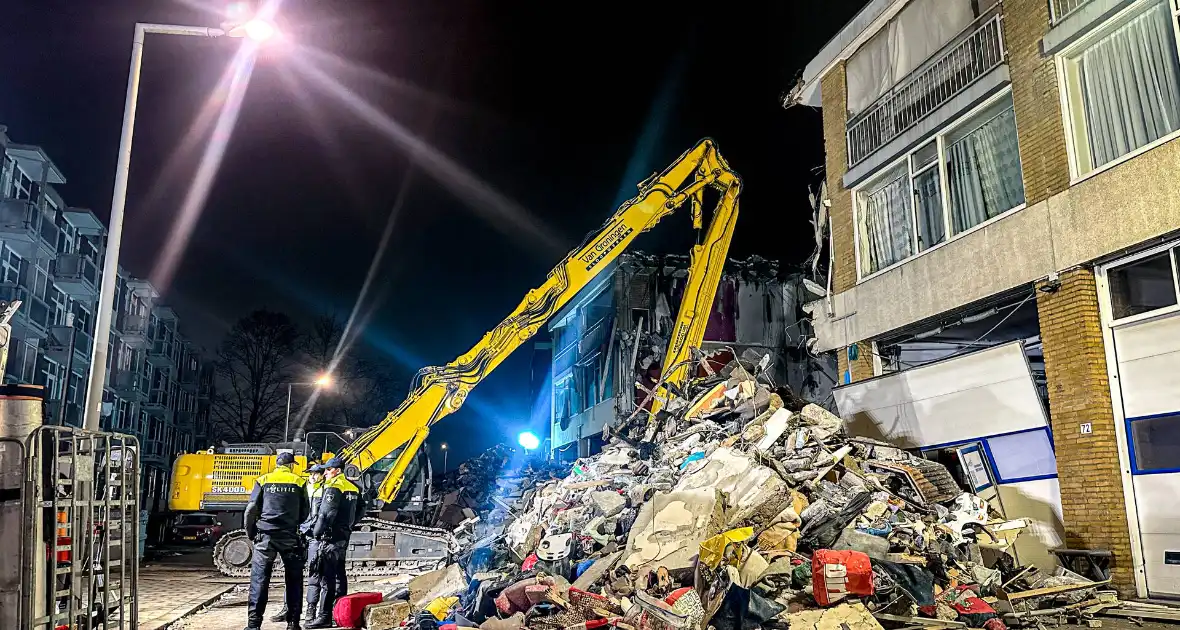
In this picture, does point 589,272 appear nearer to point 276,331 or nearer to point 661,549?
point 661,549

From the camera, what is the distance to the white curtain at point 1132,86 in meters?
9.41

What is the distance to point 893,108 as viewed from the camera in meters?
14.3

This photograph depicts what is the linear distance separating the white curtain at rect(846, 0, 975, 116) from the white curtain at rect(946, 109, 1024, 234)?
191 centimetres

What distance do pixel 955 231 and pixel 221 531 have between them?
1733 centimetres

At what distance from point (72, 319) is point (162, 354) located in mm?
17118

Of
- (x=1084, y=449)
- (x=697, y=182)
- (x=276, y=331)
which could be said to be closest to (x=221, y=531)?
(x=697, y=182)

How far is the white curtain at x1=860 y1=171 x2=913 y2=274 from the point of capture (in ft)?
45.6

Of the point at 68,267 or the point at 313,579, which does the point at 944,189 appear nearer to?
the point at 313,579

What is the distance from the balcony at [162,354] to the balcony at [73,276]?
1546 centimetres

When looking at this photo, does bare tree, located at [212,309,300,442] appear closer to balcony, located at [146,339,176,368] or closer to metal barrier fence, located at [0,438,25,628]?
balcony, located at [146,339,176,368]

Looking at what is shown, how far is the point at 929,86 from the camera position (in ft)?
43.8

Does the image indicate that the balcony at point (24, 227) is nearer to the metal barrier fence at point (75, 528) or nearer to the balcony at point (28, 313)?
the balcony at point (28, 313)

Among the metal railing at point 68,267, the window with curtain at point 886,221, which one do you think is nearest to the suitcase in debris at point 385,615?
the window with curtain at point 886,221

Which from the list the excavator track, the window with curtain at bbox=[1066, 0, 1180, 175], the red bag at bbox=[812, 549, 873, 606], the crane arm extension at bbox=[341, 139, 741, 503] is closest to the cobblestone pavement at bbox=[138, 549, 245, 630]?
the excavator track
